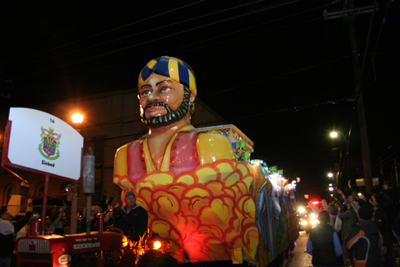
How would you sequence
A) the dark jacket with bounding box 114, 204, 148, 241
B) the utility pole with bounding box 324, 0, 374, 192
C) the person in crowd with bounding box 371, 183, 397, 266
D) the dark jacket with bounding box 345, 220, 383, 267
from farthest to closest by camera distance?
the utility pole with bounding box 324, 0, 374, 192 → the person in crowd with bounding box 371, 183, 397, 266 → the dark jacket with bounding box 345, 220, 383, 267 → the dark jacket with bounding box 114, 204, 148, 241

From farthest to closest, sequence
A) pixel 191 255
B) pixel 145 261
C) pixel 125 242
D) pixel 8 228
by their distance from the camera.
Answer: pixel 8 228 → pixel 191 255 → pixel 125 242 → pixel 145 261

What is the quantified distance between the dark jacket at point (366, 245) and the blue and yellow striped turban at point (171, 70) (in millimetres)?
3907

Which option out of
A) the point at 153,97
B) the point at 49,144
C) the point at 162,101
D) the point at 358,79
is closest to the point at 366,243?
the point at 162,101

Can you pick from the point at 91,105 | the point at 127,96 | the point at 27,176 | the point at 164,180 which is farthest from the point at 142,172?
the point at 27,176

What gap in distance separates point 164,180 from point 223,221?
109 cm

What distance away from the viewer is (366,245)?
18.5ft

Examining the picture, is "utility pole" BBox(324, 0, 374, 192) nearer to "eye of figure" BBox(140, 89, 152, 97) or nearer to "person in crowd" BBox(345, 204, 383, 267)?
"person in crowd" BBox(345, 204, 383, 267)

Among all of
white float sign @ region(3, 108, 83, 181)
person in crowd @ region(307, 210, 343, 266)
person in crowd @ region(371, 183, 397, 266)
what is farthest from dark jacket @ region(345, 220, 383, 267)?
white float sign @ region(3, 108, 83, 181)

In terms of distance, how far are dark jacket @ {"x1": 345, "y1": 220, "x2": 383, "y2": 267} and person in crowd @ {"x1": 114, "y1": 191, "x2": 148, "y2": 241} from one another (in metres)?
3.77

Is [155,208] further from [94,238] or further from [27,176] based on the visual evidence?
[27,176]

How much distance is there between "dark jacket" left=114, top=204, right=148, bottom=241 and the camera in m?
4.45

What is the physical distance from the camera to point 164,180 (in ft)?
16.3

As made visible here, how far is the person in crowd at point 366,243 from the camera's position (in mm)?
5605

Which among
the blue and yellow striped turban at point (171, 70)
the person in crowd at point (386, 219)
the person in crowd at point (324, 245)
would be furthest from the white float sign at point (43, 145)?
the person in crowd at point (386, 219)
